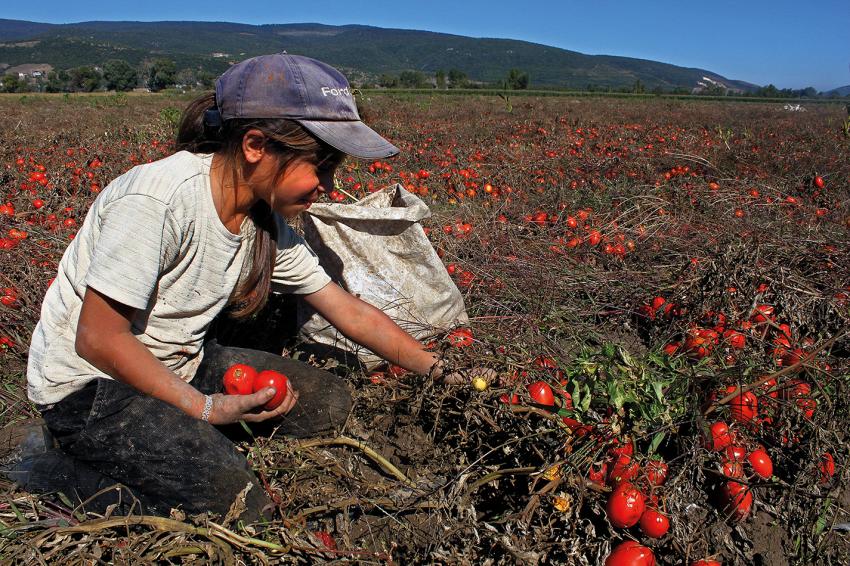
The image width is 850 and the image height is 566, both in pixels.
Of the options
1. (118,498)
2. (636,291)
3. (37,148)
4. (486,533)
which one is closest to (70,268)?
(118,498)

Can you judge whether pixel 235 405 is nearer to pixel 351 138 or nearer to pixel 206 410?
pixel 206 410

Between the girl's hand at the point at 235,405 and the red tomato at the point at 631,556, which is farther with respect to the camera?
the girl's hand at the point at 235,405

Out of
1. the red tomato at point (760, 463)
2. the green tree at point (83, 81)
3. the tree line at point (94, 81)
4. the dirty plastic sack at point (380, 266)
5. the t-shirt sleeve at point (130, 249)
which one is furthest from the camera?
the green tree at point (83, 81)

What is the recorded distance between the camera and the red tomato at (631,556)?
1616 millimetres

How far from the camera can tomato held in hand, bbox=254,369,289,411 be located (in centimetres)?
202

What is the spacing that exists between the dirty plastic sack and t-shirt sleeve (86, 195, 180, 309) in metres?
1.03

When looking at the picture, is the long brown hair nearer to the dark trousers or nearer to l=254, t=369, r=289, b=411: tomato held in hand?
l=254, t=369, r=289, b=411: tomato held in hand

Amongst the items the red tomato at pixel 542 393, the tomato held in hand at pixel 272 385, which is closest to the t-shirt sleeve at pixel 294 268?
the tomato held in hand at pixel 272 385

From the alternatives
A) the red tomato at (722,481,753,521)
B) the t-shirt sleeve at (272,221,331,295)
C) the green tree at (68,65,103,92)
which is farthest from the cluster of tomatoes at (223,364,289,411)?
the green tree at (68,65,103,92)

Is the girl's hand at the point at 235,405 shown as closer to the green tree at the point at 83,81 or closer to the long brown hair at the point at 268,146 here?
the long brown hair at the point at 268,146

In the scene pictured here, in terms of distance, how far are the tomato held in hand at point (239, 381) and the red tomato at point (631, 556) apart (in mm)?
1205

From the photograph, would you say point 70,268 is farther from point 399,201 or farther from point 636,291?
point 636,291

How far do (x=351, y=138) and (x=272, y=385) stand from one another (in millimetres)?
846

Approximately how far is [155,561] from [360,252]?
1.45m
